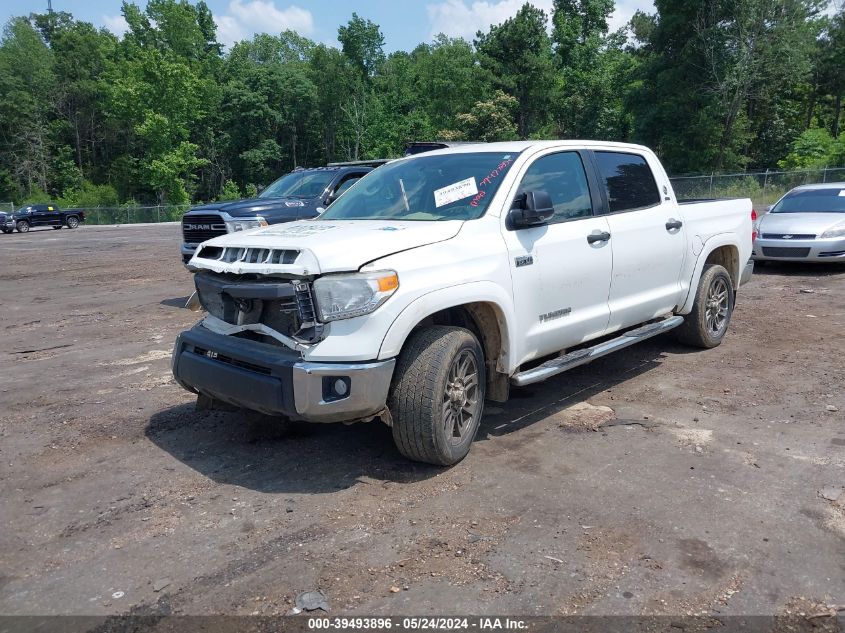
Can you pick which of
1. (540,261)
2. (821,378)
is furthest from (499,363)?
(821,378)

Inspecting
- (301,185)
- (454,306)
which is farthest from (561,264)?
(301,185)

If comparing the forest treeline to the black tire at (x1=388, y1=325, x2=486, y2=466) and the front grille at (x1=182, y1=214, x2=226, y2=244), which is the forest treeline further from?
the black tire at (x1=388, y1=325, x2=486, y2=466)

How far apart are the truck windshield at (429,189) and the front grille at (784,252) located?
890 cm

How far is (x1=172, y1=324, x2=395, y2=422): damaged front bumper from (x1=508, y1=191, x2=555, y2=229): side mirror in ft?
4.52

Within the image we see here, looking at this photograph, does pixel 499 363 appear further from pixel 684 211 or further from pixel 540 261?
pixel 684 211

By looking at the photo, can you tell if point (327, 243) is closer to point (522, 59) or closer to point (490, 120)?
point (490, 120)

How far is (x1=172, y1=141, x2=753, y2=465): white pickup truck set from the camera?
147 inches

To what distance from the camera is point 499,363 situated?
4.50 meters

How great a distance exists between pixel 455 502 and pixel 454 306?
1173mm

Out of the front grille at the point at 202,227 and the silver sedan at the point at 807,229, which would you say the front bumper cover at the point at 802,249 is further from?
the front grille at the point at 202,227

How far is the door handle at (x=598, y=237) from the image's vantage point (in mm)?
5070

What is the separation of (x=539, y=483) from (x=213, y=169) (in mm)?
73587

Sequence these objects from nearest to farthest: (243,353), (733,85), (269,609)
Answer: (269,609), (243,353), (733,85)

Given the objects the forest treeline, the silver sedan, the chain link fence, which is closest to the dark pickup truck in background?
the forest treeline
